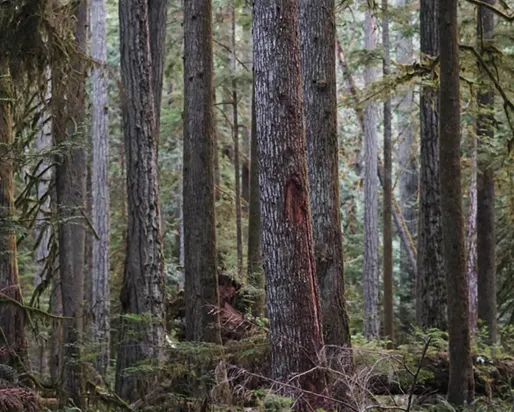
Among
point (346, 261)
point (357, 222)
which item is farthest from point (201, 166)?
point (357, 222)

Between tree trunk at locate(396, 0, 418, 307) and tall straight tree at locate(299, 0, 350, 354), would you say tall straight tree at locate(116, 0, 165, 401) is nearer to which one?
tall straight tree at locate(299, 0, 350, 354)

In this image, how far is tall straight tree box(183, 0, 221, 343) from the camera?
35.0ft

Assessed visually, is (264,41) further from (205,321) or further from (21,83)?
(205,321)

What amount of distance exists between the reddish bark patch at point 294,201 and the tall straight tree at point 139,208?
305cm

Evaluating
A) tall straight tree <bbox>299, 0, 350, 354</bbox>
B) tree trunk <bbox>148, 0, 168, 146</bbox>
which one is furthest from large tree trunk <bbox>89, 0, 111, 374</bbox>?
tall straight tree <bbox>299, 0, 350, 354</bbox>

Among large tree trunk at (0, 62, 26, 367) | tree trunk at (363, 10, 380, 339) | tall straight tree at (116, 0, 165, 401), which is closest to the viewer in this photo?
large tree trunk at (0, 62, 26, 367)

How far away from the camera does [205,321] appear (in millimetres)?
10633

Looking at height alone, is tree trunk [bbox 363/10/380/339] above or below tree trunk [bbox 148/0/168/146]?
below

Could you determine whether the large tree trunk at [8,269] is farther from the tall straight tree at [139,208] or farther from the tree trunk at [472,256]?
the tree trunk at [472,256]

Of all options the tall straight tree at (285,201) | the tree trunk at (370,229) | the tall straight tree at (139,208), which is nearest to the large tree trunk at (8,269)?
the tall straight tree at (139,208)

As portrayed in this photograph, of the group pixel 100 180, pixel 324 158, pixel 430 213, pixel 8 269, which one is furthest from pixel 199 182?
pixel 100 180

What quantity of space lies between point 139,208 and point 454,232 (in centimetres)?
416

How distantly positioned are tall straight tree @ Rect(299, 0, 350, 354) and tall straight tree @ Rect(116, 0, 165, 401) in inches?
86.4

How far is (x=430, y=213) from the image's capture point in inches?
454
